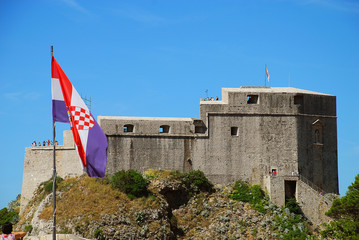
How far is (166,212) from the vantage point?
50.2 meters

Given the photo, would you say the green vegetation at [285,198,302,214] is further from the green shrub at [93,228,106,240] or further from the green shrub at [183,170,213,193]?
the green shrub at [93,228,106,240]

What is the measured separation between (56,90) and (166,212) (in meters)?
26.2

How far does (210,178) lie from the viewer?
5319 centimetres

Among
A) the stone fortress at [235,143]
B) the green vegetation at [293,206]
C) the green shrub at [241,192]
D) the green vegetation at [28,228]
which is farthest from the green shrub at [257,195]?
the green vegetation at [28,228]

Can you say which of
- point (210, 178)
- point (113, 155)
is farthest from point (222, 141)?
point (113, 155)

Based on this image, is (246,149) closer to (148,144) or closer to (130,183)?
(148,144)

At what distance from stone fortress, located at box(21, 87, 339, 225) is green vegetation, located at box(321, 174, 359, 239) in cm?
456

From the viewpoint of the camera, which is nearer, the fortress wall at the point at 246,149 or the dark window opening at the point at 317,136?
the fortress wall at the point at 246,149

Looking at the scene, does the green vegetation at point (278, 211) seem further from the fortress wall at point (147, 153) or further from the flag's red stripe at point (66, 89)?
the flag's red stripe at point (66, 89)

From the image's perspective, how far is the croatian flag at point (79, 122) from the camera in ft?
83.2

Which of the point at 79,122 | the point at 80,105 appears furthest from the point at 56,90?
the point at 79,122

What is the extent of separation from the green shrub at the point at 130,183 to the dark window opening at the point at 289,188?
11.0 metres

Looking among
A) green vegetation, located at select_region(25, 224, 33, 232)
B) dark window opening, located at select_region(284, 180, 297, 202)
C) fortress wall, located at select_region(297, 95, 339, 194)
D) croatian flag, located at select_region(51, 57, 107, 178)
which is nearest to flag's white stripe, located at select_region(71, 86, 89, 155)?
croatian flag, located at select_region(51, 57, 107, 178)

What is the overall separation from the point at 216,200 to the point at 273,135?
7066 mm
